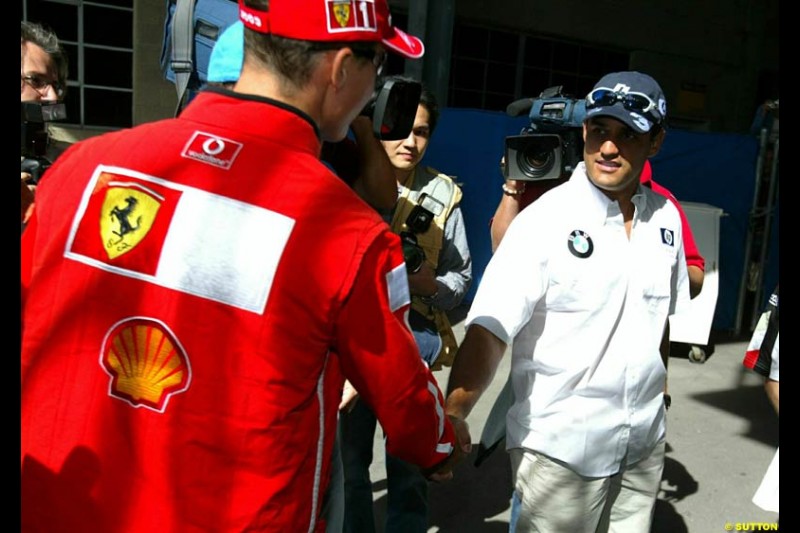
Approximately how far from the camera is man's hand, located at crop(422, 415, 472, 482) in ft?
5.58

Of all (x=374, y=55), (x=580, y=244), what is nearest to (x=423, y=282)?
(x=580, y=244)

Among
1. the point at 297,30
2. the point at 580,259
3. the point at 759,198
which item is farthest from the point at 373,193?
the point at 759,198

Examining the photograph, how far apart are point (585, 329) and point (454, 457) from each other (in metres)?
0.65

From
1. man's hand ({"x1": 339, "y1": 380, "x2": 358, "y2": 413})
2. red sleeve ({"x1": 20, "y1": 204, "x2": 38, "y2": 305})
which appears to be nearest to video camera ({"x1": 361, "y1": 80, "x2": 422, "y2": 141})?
red sleeve ({"x1": 20, "y1": 204, "x2": 38, "y2": 305})

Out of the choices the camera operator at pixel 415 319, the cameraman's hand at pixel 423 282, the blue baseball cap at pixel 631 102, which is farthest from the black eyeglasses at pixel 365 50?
the camera operator at pixel 415 319

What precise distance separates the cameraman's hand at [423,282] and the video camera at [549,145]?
0.47m

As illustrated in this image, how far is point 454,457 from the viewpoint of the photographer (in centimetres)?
178

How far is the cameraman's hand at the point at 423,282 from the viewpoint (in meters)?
2.93

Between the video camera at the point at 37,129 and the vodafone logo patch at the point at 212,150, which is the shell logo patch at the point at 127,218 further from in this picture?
the video camera at the point at 37,129

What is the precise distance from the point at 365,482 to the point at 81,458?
2.04 metres

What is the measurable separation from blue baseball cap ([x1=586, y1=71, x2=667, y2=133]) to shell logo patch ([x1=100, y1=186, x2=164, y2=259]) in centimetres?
148

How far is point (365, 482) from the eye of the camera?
326 centimetres

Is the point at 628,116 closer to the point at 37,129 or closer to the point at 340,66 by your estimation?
the point at 340,66

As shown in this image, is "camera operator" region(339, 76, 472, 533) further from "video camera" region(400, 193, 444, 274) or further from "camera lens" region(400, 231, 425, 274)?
"camera lens" region(400, 231, 425, 274)
